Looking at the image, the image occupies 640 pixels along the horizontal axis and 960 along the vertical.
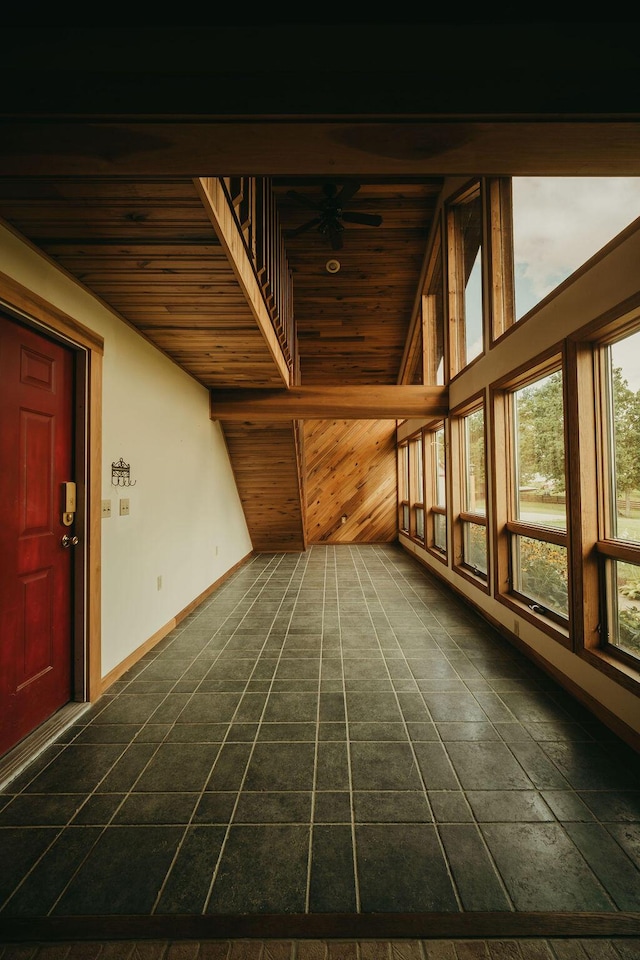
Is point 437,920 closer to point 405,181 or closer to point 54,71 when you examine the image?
point 54,71

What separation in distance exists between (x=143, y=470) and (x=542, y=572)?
3239 mm

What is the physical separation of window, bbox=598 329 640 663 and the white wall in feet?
10.4

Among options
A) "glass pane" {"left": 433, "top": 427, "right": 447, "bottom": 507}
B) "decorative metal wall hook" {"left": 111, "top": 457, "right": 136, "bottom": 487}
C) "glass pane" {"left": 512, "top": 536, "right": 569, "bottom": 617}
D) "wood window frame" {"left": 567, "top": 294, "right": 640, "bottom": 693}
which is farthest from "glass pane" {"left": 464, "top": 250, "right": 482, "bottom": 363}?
"decorative metal wall hook" {"left": 111, "top": 457, "right": 136, "bottom": 487}

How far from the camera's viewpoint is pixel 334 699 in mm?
2541

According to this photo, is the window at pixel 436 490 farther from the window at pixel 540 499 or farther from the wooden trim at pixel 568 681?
the window at pixel 540 499

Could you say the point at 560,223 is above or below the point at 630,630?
above

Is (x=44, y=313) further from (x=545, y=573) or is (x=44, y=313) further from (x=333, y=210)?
(x=545, y=573)

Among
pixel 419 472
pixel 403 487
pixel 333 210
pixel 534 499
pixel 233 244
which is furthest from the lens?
pixel 403 487

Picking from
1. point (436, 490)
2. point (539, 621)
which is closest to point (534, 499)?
point (539, 621)

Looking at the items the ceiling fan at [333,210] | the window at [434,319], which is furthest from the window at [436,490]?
the ceiling fan at [333,210]

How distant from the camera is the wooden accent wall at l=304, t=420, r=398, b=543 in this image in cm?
866

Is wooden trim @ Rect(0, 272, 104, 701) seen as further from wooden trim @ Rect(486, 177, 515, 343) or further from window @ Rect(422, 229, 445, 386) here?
window @ Rect(422, 229, 445, 386)

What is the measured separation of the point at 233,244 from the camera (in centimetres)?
209

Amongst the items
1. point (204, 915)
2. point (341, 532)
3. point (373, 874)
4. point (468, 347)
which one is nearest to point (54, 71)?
point (204, 915)
